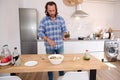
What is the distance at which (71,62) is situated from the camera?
156 cm

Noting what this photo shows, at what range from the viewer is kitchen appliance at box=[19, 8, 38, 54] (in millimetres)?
3480

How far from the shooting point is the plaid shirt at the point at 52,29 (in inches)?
77.9

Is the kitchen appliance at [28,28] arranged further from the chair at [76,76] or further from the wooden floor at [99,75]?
the chair at [76,76]

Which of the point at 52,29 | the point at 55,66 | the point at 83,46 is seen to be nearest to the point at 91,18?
the point at 83,46

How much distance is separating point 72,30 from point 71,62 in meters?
2.82

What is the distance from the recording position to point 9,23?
10.9 feet

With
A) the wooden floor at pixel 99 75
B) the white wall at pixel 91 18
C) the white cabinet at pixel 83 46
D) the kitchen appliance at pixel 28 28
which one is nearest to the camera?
the wooden floor at pixel 99 75

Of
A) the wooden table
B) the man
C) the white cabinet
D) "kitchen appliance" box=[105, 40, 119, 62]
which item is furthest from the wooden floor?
the wooden table

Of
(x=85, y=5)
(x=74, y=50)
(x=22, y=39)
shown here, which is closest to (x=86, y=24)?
(x=85, y=5)

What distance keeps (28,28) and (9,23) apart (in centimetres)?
49

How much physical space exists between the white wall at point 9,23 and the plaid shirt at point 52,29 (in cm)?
161

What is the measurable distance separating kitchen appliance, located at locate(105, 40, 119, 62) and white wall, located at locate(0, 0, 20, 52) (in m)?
2.52

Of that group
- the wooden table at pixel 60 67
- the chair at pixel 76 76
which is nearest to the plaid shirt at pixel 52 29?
the wooden table at pixel 60 67

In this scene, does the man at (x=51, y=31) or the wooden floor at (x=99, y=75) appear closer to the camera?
the man at (x=51, y=31)
